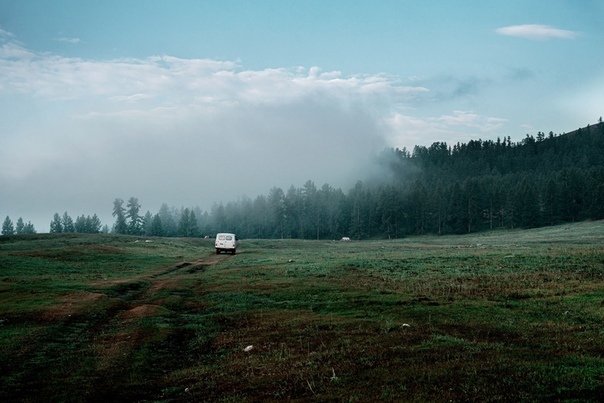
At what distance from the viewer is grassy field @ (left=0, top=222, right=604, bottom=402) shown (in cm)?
1146

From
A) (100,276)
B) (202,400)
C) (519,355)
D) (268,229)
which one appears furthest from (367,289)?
(268,229)

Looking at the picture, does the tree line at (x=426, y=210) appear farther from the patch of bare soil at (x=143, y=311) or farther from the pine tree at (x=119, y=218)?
the patch of bare soil at (x=143, y=311)

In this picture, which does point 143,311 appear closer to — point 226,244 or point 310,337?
point 310,337

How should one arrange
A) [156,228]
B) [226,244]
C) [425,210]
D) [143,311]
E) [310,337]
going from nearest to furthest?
[310,337] → [143,311] → [226,244] → [425,210] → [156,228]

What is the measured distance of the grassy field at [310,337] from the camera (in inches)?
451

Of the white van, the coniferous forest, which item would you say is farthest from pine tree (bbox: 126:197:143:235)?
the white van

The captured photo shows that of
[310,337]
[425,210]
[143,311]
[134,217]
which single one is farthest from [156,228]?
[310,337]

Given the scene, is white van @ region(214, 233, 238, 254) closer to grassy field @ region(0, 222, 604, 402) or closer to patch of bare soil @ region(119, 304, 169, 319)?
grassy field @ region(0, 222, 604, 402)

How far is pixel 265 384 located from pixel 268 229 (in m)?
185

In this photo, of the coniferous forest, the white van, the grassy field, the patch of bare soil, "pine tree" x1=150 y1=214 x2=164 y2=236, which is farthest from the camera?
"pine tree" x1=150 y1=214 x2=164 y2=236

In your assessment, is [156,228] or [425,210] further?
[156,228]

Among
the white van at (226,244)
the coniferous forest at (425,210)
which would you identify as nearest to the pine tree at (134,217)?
the coniferous forest at (425,210)

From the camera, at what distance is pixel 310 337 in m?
18.2

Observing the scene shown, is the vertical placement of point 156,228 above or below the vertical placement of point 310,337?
above
